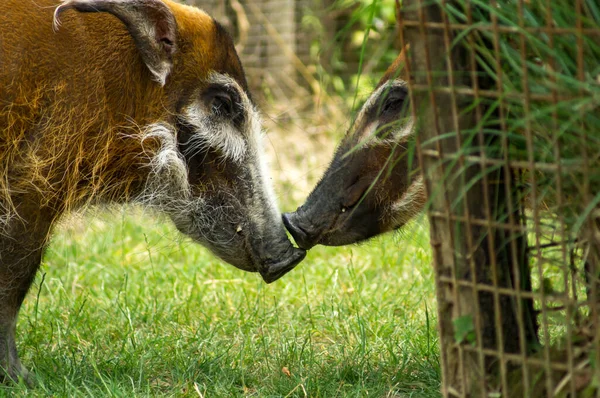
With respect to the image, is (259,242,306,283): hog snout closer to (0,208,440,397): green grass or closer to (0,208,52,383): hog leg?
(0,208,440,397): green grass

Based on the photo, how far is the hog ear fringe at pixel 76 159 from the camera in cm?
336

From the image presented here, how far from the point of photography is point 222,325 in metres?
4.04

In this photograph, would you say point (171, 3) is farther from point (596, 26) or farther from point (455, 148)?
point (596, 26)

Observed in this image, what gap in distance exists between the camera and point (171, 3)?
3904 millimetres

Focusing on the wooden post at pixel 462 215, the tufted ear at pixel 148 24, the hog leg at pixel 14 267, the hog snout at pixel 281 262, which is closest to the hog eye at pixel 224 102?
the tufted ear at pixel 148 24

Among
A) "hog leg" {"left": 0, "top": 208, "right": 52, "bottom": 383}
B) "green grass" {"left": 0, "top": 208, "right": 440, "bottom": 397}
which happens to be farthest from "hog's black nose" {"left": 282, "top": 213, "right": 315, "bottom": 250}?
"hog leg" {"left": 0, "top": 208, "right": 52, "bottom": 383}

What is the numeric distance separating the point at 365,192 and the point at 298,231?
1.22 ft

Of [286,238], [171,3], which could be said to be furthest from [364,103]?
[171,3]

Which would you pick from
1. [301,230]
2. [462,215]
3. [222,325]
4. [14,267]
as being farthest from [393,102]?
[14,267]

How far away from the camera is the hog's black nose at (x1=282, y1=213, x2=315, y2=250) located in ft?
12.6

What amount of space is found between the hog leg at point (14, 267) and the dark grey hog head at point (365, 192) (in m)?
1.08

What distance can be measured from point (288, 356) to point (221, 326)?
0.58 m

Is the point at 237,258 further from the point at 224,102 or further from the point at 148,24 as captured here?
the point at 148,24

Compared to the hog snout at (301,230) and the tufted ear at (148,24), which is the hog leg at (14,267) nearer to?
the tufted ear at (148,24)
